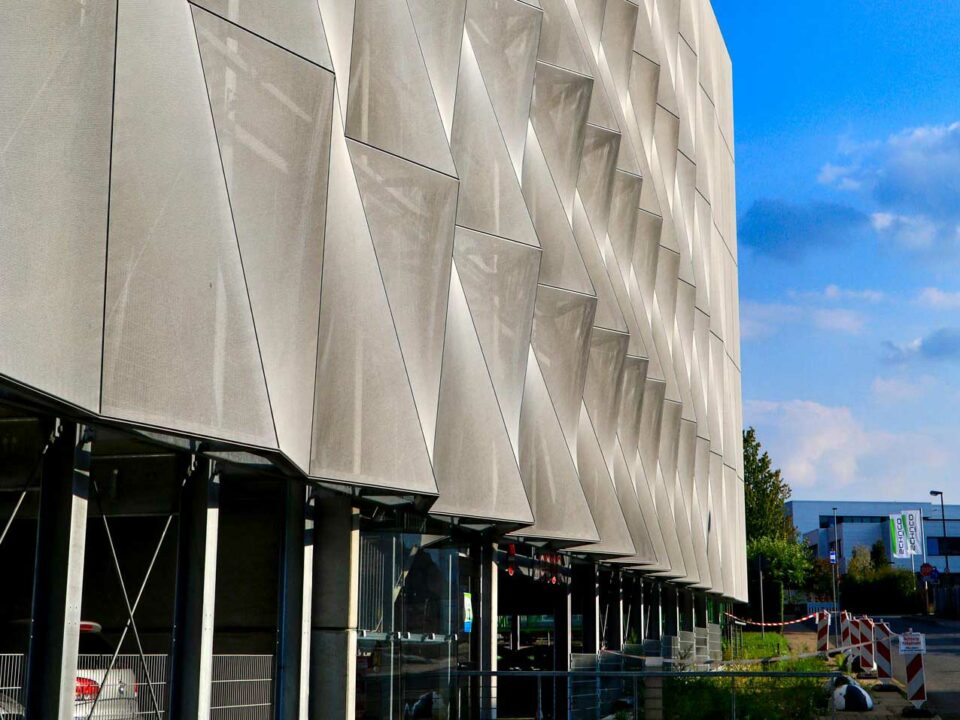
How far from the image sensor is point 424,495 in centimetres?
1315

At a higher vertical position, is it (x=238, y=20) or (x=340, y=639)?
(x=238, y=20)

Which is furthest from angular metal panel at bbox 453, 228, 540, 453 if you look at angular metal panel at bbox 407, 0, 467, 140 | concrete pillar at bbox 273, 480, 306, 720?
concrete pillar at bbox 273, 480, 306, 720

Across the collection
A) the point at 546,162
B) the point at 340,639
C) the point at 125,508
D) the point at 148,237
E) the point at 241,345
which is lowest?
the point at 340,639

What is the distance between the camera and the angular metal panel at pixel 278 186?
35.0 ft

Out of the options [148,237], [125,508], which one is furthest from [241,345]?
[125,508]

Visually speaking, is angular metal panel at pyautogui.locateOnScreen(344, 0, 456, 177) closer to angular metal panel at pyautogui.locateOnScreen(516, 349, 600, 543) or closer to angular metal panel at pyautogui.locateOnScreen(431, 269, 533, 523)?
angular metal panel at pyautogui.locateOnScreen(431, 269, 533, 523)

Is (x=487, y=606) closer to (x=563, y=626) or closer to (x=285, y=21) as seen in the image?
(x=563, y=626)

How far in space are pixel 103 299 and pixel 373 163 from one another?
18.0 ft

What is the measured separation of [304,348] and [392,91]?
4.23 metres

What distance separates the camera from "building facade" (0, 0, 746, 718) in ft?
28.8

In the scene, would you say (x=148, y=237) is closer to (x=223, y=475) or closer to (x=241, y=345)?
(x=241, y=345)

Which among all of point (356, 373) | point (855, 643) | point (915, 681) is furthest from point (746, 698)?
point (855, 643)

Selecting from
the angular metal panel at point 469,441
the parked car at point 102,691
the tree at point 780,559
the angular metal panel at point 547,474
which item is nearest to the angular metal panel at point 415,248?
the angular metal panel at point 469,441

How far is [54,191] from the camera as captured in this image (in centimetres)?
827
